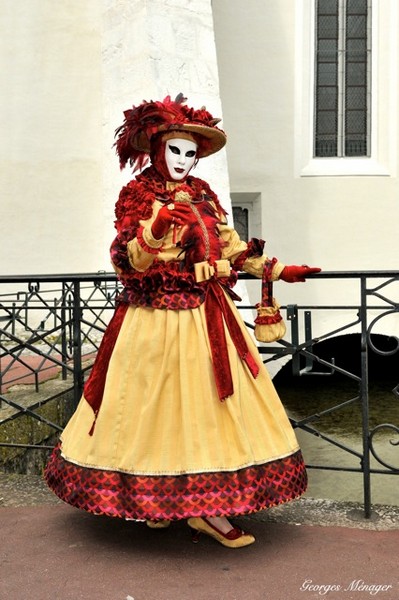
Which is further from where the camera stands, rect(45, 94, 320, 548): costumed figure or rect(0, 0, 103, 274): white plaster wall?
rect(0, 0, 103, 274): white plaster wall

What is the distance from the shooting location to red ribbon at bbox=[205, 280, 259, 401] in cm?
206

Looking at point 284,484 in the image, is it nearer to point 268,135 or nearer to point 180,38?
point 180,38

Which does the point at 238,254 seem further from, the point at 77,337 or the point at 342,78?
the point at 342,78

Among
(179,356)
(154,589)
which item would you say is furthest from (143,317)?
(154,589)

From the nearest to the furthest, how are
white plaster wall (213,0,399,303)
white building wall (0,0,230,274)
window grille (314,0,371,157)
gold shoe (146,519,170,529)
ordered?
gold shoe (146,519,170,529), white building wall (0,0,230,274), white plaster wall (213,0,399,303), window grille (314,0,371,157)

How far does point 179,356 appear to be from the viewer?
208 cm

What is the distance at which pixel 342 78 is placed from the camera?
821 centimetres

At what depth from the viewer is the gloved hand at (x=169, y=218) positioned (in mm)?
2020

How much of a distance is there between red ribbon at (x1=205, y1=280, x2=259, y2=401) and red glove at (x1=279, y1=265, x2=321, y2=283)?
0.25m

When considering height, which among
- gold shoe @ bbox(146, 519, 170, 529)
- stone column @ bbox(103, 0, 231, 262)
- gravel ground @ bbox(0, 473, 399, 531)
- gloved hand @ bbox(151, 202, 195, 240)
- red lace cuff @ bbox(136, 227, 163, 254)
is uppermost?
stone column @ bbox(103, 0, 231, 262)

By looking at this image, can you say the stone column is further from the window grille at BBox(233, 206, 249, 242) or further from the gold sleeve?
the gold sleeve

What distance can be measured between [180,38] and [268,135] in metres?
2.37

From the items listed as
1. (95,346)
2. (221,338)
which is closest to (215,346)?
(221,338)

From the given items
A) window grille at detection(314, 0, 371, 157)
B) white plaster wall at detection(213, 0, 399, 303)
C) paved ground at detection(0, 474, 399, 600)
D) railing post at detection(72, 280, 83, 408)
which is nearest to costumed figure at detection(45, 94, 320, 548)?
paved ground at detection(0, 474, 399, 600)
